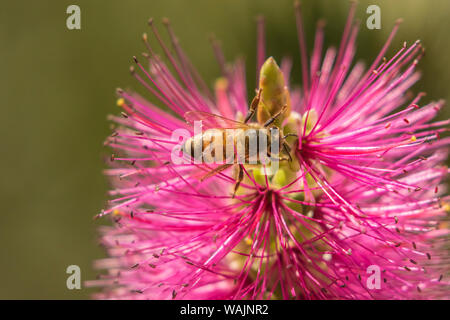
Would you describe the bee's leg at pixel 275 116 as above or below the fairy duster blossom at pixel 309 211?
above

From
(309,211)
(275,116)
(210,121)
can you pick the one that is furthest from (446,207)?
(210,121)

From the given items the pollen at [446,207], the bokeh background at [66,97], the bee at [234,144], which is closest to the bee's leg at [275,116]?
→ the bee at [234,144]

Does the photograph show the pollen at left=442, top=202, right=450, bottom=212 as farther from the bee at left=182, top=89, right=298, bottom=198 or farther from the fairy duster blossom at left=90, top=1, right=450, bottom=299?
the bee at left=182, top=89, right=298, bottom=198

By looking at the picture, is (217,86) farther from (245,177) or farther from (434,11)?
(434,11)

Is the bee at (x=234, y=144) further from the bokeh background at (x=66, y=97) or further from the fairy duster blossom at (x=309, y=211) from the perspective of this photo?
the bokeh background at (x=66, y=97)

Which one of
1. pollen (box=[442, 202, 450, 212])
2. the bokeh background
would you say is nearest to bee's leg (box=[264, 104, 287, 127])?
pollen (box=[442, 202, 450, 212])

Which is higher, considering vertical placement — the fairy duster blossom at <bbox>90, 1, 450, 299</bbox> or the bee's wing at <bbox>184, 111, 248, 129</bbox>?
the bee's wing at <bbox>184, 111, 248, 129</bbox>

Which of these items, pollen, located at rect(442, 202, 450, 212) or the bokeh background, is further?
the bokeh background
